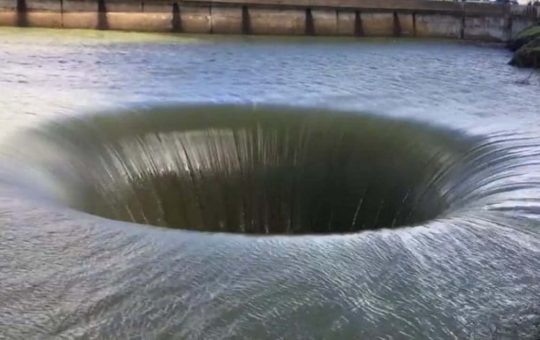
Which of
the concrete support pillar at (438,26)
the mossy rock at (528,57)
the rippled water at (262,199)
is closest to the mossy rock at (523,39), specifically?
the concrete support pillar at (438,26)

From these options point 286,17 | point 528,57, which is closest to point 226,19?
point 286,17

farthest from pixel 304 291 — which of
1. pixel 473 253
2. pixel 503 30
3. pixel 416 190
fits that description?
pixel 503 30

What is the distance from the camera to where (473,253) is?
15.2ft

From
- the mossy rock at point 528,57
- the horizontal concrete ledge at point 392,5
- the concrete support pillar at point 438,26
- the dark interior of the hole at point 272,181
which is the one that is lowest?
the dark interior of the hole at point 272,181

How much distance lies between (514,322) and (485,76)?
12.3 metres

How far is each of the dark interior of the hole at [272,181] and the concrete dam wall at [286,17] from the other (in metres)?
15.0

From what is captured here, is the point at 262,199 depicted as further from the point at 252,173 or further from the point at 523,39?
the point at 523,39

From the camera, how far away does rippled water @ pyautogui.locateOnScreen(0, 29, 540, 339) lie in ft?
12.6

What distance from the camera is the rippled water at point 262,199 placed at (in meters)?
3.83

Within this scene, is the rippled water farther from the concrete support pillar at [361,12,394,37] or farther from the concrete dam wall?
the concrete support pillar at [361,12,394,37]

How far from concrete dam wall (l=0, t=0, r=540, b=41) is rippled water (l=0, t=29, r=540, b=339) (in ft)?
25.2

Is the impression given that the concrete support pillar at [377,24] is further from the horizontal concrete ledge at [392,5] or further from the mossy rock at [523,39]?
the mossy rock at [523,39]

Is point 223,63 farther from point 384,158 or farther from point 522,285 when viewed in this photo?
point 522,285

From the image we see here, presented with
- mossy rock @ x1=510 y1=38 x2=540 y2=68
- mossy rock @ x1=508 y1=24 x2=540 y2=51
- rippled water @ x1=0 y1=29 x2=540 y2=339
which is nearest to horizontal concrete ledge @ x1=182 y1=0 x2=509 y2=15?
mossy rock @ x1=508 y1=24 x2=540 y2=51
